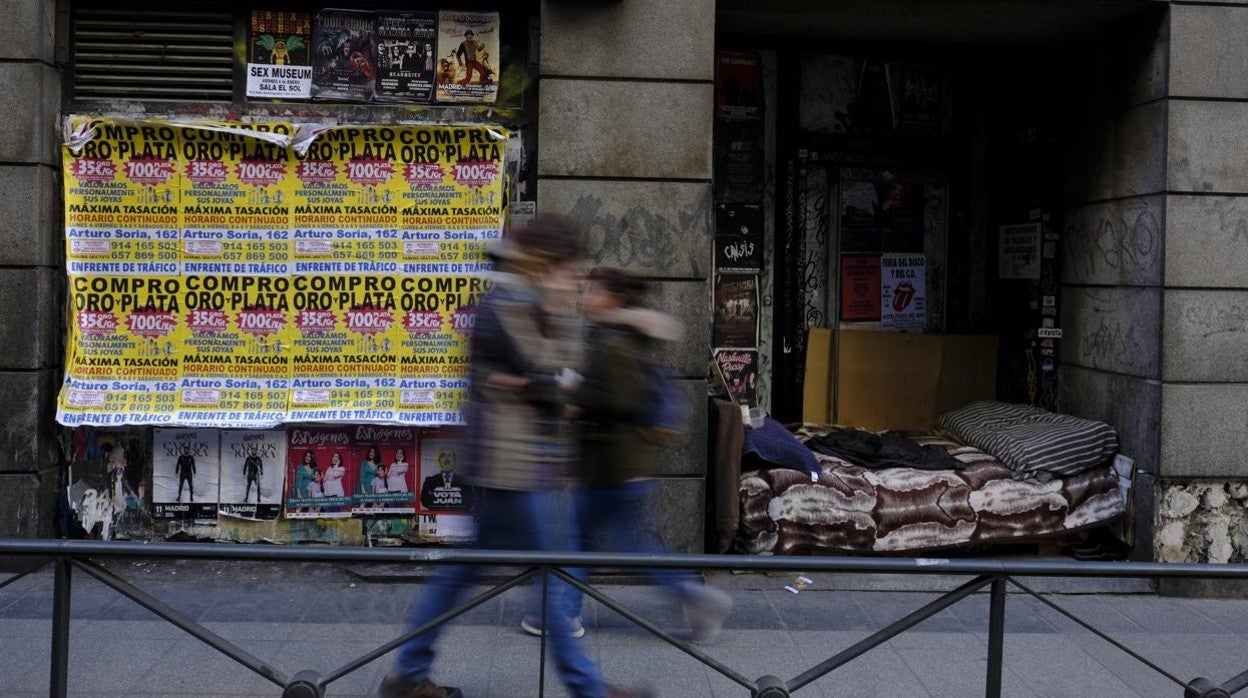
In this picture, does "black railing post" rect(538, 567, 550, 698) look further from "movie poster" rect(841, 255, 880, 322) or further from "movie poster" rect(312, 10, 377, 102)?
"movie poster" rect(841, 255, 880, 322)

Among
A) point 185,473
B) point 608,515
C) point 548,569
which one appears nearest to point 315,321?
point 185,473

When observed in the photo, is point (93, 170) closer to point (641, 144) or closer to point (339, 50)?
point (339, 50)

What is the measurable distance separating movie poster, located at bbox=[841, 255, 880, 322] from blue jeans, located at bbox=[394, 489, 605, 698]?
191 inches

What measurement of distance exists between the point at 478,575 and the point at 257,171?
131 inches

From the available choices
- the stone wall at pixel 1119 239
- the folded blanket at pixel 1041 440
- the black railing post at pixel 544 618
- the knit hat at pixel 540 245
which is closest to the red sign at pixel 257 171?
the knit hat at pixel 540 245

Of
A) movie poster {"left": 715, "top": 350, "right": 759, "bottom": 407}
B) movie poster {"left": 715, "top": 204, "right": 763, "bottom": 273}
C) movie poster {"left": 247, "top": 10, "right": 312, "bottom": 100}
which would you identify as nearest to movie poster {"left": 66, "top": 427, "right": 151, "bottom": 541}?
movie poster {"left": 247, "top": 10, "right": 312, "bottom": 100}

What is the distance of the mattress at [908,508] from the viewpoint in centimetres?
702

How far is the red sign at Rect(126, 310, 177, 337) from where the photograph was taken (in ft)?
21.9

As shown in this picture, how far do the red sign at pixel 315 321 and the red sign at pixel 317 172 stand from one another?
0.74 meters

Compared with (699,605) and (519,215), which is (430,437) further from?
(699,605)

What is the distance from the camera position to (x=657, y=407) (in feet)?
15.7

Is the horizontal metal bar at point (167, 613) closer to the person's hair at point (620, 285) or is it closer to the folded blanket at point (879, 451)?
the person's hair at point (620, 285)

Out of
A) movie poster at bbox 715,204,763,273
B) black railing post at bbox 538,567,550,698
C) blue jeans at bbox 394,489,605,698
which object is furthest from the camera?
movie poster at bbox 715,204,763,273

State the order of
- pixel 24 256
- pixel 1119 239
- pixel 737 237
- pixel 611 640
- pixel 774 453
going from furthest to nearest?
pixel 737 237
pixel 1119 239
pixel 774 453
pixel 24 256
pixel 611 640
